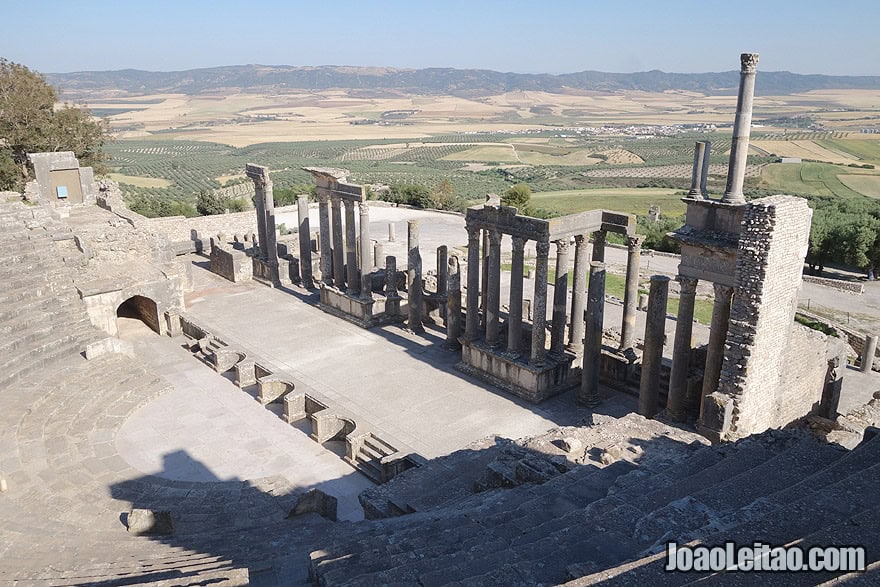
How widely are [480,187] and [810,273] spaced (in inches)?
2325

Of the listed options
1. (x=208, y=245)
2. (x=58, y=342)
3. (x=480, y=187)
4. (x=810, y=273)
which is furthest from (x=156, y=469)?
(x=480, y=187)

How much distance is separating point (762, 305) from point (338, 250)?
1775cm

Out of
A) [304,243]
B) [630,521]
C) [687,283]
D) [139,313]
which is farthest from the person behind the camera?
[304,243]

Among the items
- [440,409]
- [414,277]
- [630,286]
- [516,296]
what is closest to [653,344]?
[630,286]

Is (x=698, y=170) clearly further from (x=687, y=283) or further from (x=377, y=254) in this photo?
(x=377, y=254)

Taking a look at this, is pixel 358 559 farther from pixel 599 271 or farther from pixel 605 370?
pixel 605 370

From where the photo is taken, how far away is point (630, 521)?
29.2 feet

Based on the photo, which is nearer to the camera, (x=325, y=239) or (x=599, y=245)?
(x=599, y=245)

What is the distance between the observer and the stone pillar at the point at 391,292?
26688 mm

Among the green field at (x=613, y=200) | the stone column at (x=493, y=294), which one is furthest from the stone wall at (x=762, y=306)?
the green field at (x=613, y=200)

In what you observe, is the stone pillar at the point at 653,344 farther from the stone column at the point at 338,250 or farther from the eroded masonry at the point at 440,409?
the stone column at the point at 338,250

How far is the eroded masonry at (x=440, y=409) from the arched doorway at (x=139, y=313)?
15cm

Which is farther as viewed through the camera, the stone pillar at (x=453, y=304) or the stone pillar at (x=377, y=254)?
the stone pillar at (x=377, y=254)

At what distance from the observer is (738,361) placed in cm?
1431
